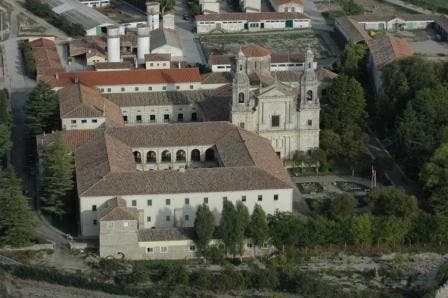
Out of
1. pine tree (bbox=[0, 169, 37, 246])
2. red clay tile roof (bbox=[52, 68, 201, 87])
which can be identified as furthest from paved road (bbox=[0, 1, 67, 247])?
red clay tile roof (bbox=[52, 68, 201, 87])

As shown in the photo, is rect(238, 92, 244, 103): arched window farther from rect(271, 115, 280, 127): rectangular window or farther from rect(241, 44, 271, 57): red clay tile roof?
rect(241, 44, 271, 57): red clay tile roof

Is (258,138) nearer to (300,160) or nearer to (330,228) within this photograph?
(300,160)

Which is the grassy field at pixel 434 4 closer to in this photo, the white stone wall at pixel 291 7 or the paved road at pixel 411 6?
the paved road at pixel 411 6

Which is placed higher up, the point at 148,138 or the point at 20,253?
the point at 148,138

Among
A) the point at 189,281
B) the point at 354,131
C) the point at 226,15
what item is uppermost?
the point at 226,15

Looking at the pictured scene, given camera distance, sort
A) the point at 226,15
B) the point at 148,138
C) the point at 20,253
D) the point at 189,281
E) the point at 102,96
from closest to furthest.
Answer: the point at 189,281
the point at 20,253
the point at 148,138
the point at 102,96
the point at 226,15

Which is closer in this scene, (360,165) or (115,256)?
(115,256)

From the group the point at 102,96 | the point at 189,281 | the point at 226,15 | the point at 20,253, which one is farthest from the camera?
the point at 226,15

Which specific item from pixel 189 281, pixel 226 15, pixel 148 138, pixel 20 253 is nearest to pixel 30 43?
pixel 226 15
